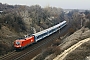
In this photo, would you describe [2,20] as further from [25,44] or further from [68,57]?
[68,57]

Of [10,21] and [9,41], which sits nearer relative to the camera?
[9,41]

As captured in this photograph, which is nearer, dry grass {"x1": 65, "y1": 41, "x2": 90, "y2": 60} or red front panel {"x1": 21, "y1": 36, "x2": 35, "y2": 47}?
dry grass {"x1": 65, "y1": 41, "x2": 90, "y2": 60}

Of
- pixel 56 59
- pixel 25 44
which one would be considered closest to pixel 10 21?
pixel 25 44

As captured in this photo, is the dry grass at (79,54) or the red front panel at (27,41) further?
the red front panel at (27,41)

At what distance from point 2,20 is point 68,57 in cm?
3386

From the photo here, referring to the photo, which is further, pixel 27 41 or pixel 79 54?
pixel 27 41

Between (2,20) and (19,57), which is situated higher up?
(2,20)

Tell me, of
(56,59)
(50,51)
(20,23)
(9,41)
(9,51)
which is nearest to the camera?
(56,59)

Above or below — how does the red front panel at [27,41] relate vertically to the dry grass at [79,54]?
below

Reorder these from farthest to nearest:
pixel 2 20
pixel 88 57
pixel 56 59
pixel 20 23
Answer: pixel 20 23 → pixel 2 20 → pixel 56 59 → pixel 88 57

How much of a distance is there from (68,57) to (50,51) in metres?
8.48

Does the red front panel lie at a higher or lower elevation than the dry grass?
lower

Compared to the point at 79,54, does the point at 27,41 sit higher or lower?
lower

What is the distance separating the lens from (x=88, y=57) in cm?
2522
